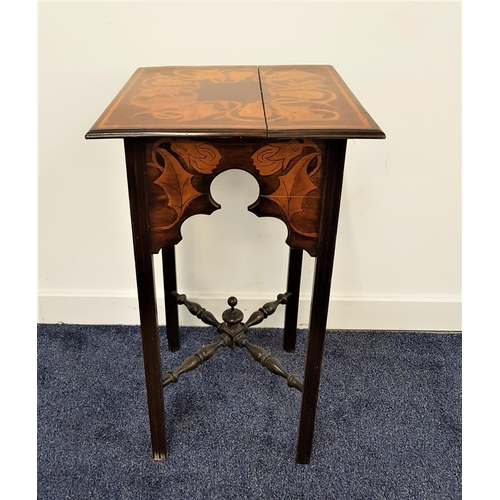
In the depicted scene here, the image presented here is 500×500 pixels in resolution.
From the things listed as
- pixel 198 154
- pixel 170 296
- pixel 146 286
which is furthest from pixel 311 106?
pixel 170 296

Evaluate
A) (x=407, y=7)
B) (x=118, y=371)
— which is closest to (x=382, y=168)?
(x=407, y=7)

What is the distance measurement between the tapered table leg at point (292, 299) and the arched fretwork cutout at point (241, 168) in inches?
17.9

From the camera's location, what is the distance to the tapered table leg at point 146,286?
87 cm

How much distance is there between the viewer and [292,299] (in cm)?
147

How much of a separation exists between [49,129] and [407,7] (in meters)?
1.07

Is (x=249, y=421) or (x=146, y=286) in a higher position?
(x=146, y=286)

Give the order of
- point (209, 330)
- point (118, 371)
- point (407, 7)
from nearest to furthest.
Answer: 1. point (407, 7)
2. point (118, 371)
3. point (209, 330)

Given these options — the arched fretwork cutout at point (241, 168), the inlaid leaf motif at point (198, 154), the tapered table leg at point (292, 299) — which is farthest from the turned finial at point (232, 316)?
the inlaid leaf motif at point (198, 154)

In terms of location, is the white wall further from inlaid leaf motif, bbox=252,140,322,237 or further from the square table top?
inlaid leaf motif, bbox=252,140,322,237

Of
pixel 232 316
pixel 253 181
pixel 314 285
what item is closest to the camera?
pixel 314 285

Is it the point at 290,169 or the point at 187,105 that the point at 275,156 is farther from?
the point at 187,105

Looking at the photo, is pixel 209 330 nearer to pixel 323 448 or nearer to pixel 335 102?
pixel 323 448

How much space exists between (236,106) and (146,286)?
42cm

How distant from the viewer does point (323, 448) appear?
1248 millimetres
